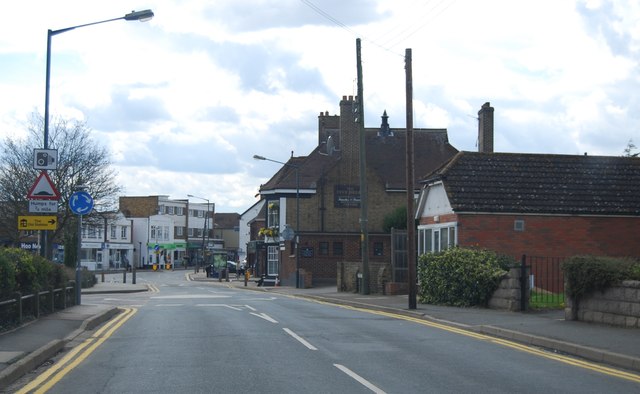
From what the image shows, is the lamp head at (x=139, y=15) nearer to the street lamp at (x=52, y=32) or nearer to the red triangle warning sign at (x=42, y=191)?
the street lamp at (x=52, y=32)

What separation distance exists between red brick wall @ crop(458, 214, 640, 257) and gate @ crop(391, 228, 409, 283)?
12.7ft

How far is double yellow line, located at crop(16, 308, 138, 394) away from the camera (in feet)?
33.0

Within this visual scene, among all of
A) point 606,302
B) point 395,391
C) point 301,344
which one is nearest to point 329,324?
point 301,344

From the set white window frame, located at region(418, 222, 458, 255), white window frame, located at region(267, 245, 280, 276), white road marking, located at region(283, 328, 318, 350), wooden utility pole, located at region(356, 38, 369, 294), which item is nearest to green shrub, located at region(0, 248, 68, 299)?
white road marking, located at region(283, 328, 318, 350)

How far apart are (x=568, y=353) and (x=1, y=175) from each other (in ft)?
111

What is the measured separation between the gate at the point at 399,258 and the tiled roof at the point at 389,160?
19918 mm

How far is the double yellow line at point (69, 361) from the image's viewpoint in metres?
10.1

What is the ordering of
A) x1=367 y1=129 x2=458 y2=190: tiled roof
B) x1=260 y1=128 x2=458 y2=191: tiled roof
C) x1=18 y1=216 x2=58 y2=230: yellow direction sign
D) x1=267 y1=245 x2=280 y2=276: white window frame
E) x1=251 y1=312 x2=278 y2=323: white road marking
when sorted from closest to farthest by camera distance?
x1=18 y1=216 x2=58 y2=230: yellow direction sign < x1=251 y1=312 x2=278 y2=323: white road marking < x1=260 y1=128 x2=458 y2=191: tiled roof < x1=367 y1=129 x2=458 y2=190: tiled roof < x1=267 y1=245 x2=280 y2=276: white window frame

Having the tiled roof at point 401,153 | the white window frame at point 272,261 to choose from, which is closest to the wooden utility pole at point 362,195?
the tiled roof at point 401,153

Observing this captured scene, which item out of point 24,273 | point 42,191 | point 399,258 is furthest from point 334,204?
point 24,273

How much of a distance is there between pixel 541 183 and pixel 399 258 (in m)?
6.42

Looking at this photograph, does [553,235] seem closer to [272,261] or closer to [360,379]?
[360,379]

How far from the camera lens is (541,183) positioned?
30234 mm

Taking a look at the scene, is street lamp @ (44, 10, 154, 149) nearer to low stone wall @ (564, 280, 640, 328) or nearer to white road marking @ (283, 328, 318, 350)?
white road marking @ (283, 328, 318, 350)
